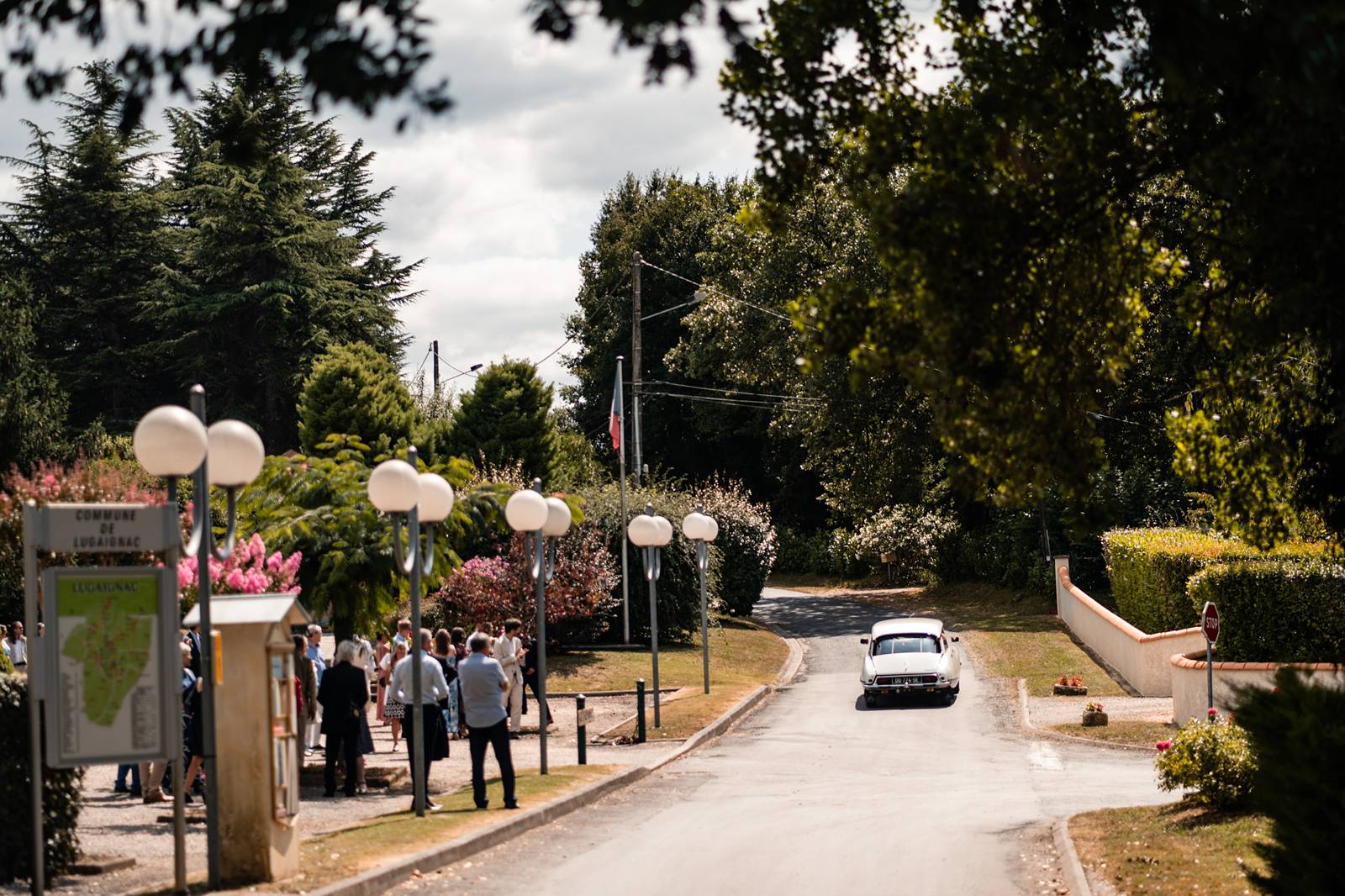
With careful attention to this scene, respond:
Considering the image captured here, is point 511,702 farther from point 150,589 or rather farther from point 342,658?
point 150,589

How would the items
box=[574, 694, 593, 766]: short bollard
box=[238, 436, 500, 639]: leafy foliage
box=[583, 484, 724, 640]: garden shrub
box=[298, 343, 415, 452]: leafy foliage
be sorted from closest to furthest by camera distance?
box=[238, 436, 500, 639]: leafy foliage → box=[574, 694, 593, 766]: short bollard → box=[583, 484, 724, 640]: garden shrub → box=[298, 343, 415, 452]: leafy foliage

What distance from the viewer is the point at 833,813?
582 inches

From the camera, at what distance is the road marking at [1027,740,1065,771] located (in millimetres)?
19031

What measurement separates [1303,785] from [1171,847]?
14.5ft

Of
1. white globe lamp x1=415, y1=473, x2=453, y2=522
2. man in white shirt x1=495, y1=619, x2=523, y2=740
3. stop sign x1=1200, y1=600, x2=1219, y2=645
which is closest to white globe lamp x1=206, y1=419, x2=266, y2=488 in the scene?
white globe lamp x1=415, y1=473, x2=453, y2=522

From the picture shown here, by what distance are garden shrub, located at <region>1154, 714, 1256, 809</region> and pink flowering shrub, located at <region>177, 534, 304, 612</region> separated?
365 inches

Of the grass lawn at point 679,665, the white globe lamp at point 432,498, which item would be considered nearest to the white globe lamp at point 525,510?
the white globe lamp at point 432,498

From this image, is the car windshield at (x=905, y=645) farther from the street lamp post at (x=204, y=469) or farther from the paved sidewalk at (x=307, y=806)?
the street lamp post at (x=204, y=469)

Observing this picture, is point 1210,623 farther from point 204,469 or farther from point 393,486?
point 204,469

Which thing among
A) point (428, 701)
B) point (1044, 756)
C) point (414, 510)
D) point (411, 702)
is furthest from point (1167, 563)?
point (414, 510)

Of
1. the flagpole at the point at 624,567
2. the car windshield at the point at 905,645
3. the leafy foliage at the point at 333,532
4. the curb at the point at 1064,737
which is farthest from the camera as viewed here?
the flagpole at the point at 624,567

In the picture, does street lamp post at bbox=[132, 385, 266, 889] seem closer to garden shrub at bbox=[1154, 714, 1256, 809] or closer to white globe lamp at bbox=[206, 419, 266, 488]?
white globe lamp at bbox=[206, 419, 266, 488]

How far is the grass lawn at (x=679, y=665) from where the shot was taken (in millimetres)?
29234

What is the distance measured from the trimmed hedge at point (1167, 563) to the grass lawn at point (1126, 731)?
13.9 ft
